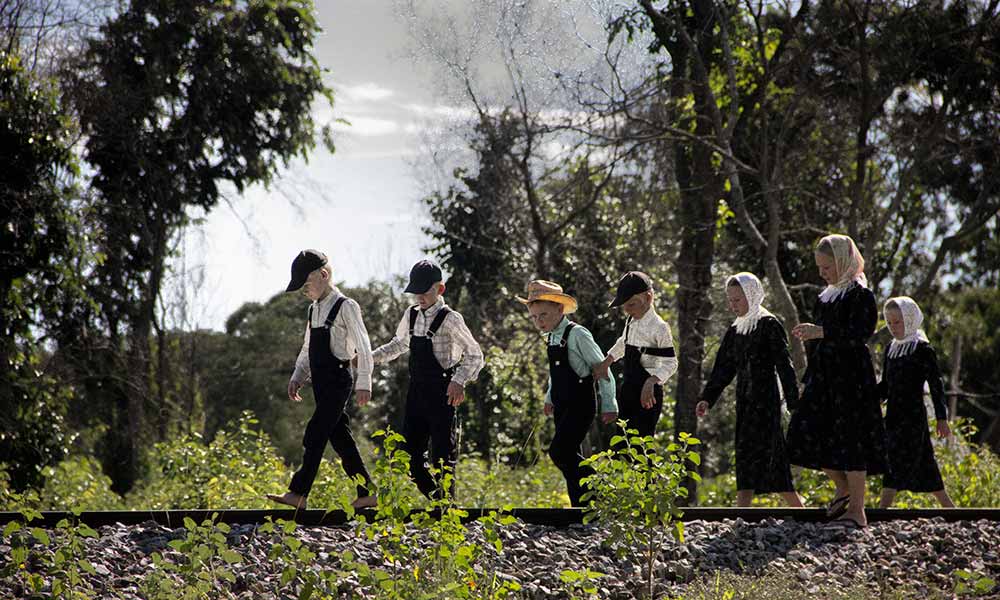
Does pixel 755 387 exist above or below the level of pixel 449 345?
below

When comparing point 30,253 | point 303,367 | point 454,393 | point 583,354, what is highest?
point 30,253

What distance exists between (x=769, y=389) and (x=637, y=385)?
98 cm

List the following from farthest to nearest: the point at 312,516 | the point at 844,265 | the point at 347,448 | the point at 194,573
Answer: the point at 347,448 → the point at 844,265 → the point at 312,516 → the point at 194,573

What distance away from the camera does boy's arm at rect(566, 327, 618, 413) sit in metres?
7.57

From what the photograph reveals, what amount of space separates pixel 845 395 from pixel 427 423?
3049mm

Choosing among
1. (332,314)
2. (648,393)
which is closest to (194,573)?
(332,314)

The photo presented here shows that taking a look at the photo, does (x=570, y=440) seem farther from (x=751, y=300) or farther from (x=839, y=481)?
(x=839, y=481)

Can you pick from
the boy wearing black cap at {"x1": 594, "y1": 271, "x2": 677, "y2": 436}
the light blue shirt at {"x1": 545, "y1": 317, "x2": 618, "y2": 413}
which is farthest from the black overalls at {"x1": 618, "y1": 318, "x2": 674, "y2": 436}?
the light blue shirt at {"x1": 545, "y1": 317, "x2": 618, "y2": 413}

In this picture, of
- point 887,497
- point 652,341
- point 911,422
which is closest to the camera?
point 652,341

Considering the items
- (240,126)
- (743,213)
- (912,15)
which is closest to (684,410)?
(743,213)

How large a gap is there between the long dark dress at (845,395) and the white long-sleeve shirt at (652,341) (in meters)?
1.04

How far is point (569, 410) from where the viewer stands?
773cm

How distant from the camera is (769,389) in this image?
7.87 meters

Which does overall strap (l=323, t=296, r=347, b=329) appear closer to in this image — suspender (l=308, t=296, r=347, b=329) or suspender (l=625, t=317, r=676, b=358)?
suspender (l=308, t=296, r=347, b=329)
